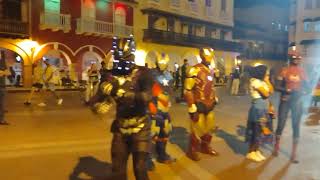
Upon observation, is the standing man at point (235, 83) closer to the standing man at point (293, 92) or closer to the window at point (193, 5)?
the standing man at point (293, 92)

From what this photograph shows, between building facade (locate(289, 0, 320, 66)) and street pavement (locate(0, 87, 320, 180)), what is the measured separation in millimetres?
34293

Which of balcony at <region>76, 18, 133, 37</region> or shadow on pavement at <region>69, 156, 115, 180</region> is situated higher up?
balcony at <region>76, 18, 133, 37</region>

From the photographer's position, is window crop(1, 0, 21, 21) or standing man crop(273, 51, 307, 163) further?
window crop(1, 0, 21, 21)

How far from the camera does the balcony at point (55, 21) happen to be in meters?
26.5

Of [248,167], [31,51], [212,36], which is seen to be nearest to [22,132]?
[248,167]

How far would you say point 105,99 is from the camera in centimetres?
421

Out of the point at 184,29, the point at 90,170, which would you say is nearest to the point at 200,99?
the point at 90,170

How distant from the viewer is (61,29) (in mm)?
27562

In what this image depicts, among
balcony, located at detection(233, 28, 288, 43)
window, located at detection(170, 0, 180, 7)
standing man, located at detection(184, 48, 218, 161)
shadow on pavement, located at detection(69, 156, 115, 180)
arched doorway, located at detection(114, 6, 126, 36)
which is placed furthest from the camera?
balcony, located at detection(233, 28, 288, 43)

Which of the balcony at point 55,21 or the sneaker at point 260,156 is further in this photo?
the balcony at point 55,21

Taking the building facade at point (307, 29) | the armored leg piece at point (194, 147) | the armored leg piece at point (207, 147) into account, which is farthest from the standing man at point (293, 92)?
the building facade at point (307, 29)

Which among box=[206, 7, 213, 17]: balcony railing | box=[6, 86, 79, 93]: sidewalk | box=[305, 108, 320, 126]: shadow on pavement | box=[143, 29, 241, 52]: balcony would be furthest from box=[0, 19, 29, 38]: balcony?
box=[206, 7, 213, 17]: balcony railing

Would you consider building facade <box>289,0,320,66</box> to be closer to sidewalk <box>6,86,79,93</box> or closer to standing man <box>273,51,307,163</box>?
sidewalk <box>6,86,79,93</box>

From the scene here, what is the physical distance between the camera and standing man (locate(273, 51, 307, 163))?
6.84 metres
